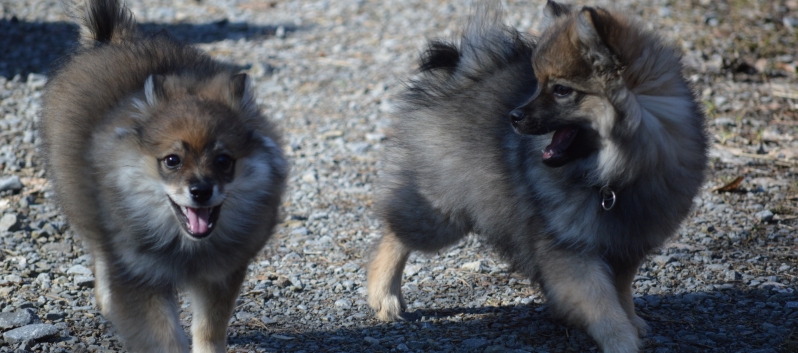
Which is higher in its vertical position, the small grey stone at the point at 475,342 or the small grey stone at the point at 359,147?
the small grey stone at the point at 475,342

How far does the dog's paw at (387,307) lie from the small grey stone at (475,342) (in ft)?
1.67

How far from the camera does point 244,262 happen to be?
11.1ft

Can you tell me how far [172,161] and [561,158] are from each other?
5.31 ft

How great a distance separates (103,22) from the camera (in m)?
4.00

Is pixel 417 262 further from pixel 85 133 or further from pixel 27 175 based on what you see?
pixel 27 175

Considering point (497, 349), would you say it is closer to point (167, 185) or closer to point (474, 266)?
point (474, 266)

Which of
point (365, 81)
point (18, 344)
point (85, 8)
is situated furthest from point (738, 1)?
point (18, 344)

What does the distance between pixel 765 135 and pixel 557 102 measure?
355cm

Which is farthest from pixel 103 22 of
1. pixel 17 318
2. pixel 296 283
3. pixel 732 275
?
pixel 732 275

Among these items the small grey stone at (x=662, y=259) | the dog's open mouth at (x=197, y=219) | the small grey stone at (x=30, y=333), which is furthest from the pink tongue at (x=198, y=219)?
the small grey stone at (x=662, y=259)

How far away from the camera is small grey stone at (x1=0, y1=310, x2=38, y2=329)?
3.64 m

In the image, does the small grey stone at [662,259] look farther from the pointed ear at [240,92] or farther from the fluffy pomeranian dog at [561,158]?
the pointed ear at [240,92]

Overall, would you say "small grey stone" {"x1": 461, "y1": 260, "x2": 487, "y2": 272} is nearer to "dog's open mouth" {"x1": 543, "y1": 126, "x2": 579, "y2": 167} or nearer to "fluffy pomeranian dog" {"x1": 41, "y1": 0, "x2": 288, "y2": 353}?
"dog's open mouth" {"x1": 543, "y1": 126, "x2": 579, "y2": 167}

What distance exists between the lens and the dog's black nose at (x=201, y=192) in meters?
3.04
